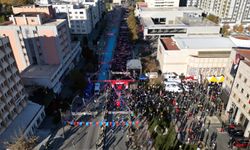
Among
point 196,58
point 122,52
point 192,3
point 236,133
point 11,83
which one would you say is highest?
point 192,3

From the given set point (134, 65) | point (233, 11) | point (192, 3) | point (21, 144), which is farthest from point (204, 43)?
point (192, 3)

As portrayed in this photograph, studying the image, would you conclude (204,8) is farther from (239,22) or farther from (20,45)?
(20,45)

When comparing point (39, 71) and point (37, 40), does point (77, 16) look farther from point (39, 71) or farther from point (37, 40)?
point (39, 71)

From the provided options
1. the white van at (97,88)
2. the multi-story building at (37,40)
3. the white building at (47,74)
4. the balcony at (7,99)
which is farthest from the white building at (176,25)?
the balcony at (7,99)

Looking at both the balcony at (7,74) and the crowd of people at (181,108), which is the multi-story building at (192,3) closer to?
the crowd of people at (181,108)

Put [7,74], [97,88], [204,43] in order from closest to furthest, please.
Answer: [7,74], [97,88], [204,43]

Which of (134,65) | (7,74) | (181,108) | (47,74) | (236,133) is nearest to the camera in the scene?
(7,74)

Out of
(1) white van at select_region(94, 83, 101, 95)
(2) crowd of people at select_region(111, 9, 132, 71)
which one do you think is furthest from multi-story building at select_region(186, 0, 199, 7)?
(1) white van at select_region(94, 83, 101, 95)

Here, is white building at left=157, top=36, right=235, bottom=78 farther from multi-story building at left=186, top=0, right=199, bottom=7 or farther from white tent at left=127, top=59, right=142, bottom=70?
multi-story building at left=186, top=0, right=199, bottom=7
